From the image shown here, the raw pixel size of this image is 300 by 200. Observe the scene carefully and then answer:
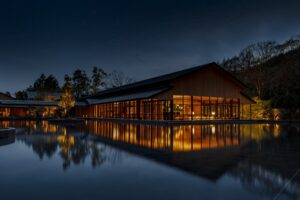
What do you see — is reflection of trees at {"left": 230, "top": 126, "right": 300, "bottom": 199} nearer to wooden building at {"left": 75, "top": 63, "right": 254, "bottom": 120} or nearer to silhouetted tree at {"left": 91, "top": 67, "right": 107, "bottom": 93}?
wooden building at {"left": 75, "top": 63, "right": 254, "bottom": 120}

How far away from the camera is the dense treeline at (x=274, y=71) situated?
27734 millimetres

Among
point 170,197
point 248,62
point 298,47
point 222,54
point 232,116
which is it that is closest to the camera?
point 170,197

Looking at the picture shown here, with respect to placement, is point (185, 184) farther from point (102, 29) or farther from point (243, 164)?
point (102, 29)

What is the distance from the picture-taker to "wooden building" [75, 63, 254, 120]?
23594 millimetres

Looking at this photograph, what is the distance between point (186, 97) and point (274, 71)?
15989 mm

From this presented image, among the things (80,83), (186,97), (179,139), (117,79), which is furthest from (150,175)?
(117,79)

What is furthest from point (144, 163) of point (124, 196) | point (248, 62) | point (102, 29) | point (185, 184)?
point (248, 62)

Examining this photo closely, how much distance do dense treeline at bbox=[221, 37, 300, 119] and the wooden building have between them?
389cm

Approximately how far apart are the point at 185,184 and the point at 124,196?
1071mm

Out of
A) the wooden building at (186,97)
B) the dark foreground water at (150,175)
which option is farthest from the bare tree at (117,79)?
the dark foreground water at (150,175)

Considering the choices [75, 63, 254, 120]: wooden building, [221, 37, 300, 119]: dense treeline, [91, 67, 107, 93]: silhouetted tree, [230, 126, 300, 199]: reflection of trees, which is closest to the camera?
[230, 126, 300, 199]: reflection of trees

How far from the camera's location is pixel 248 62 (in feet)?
127

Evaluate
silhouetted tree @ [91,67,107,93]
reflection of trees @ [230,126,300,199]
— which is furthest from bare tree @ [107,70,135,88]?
reflection of trees @ [230,126,300,199]

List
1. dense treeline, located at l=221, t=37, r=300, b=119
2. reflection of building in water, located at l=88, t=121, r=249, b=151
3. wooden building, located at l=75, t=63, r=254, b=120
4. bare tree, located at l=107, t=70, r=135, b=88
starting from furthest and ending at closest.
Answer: bare tree, located at l=107, t=70, r=135, b=88 → dense treeline, located at l=221, t=37, r=300, b=119 → wooden building, located at l=75, t=63, r=254, b=120 → reflection of building in water, located at l=88, t=121, r=249, b=151
